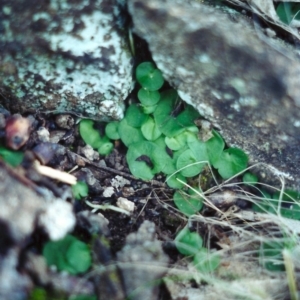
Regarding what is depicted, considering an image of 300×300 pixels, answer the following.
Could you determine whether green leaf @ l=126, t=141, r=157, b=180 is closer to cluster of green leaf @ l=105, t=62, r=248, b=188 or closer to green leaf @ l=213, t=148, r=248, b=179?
cluster of green leaf @ l=105, t=62, r=248, b=188

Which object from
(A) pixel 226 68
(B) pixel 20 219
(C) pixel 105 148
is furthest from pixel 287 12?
(B) pixel 20 219

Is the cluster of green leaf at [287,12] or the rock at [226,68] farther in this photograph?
the cluster of green leaf at [287,12]

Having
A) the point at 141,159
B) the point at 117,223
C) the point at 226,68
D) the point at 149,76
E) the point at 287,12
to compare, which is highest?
the point at 287,12

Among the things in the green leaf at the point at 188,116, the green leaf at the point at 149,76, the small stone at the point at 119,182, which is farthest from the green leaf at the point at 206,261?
the green leaf at the point at 149,76

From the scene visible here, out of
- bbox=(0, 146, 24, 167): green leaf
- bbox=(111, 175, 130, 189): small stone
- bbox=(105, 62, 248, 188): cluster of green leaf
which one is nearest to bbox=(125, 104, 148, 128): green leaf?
bbox=(105, 62, 248, 188): cluster of green leaf

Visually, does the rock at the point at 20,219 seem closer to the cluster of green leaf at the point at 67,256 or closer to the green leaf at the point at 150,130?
the cluster of green leaf at the point at 67,256

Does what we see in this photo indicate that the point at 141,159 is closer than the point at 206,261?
No

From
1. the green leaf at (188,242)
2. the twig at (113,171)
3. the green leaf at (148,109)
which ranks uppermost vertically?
the green leaf at (148,109)

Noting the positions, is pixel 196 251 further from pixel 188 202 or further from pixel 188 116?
pixel 188 116
